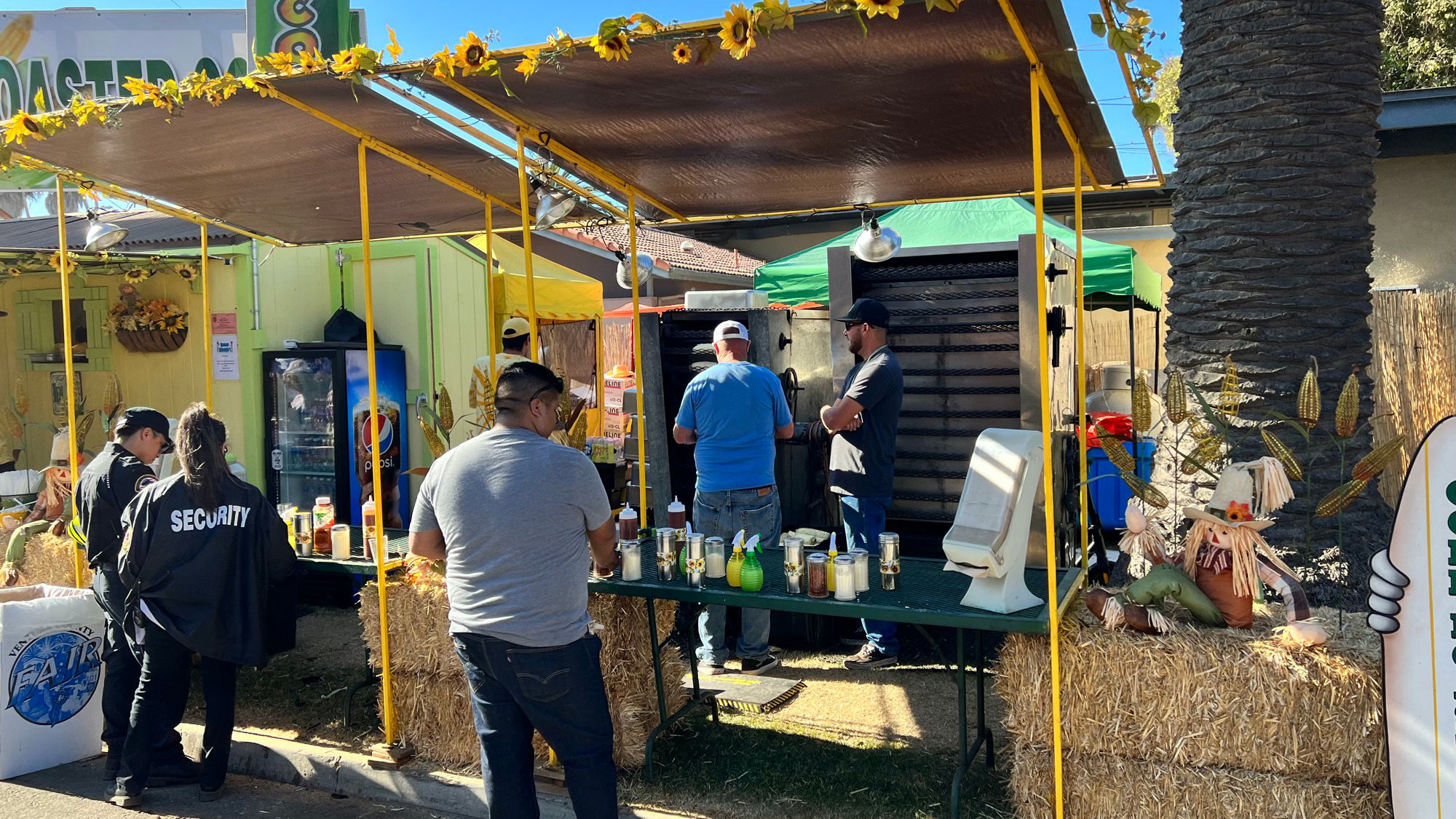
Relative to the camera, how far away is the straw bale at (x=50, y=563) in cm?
538

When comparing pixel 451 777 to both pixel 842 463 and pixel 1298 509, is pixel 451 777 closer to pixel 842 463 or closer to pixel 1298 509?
pixel 842 463

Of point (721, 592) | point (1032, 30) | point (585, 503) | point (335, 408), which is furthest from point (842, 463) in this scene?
point (335, 408)

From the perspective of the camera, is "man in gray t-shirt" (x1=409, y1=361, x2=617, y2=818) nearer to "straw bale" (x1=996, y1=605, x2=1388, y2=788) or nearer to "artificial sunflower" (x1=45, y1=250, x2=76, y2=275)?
"straw bale" (x1=996, y1=605, x2=1388, y2=788)

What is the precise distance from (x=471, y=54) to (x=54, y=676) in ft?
11.5

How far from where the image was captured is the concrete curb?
158 inches

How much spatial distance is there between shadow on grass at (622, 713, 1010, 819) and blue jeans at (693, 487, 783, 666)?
2.89 feet

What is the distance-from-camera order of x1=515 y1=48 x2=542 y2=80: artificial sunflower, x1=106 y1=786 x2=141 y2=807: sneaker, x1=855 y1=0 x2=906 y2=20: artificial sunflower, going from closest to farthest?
1. x1=855 y1=0 x2=906 y2=20: artificial sunflower
2. x1=515 y1=48 x2=542 y2=80: artificial sunflower
3. x1=106 y1=786 x2=141 y2=807: sneaker

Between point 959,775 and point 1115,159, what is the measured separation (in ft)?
8.62

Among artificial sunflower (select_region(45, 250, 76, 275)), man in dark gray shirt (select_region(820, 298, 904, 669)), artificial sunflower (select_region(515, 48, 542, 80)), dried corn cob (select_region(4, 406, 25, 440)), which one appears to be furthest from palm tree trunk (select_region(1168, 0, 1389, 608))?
dried corn cob (select_region(4, 406, 25, 440))

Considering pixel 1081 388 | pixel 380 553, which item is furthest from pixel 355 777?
pixel 1081 388

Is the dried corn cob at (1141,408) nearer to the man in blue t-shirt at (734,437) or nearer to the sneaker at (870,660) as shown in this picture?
the man in blue t-shirt at (734,437)

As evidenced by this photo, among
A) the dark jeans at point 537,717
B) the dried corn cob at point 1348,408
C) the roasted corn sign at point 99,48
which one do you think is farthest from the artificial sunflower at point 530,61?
the roasted corn sign at point 99,48

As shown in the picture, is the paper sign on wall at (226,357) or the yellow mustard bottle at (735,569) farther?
the paper sign on wall at (226,357)

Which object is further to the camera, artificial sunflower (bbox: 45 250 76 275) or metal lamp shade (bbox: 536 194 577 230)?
artificial sunflower (bbox: 45 250 76 275)
